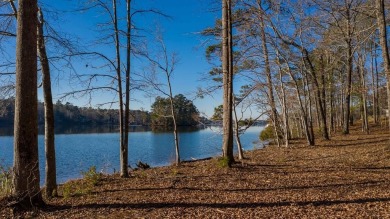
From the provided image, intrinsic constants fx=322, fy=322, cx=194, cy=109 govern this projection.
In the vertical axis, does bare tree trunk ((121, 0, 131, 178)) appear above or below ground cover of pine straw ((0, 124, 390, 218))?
above

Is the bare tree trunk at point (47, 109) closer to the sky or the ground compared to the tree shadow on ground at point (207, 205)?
closer to the sky

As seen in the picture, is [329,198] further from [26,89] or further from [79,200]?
[26,89]

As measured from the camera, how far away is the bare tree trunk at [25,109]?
5.23 meters

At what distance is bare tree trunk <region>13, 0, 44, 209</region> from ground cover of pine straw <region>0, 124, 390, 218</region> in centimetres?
45

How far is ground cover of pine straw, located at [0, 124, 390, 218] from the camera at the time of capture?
5.08 m

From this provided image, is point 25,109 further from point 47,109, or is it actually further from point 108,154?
point 108,154

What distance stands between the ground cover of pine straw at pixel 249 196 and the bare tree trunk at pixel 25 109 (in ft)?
1.48

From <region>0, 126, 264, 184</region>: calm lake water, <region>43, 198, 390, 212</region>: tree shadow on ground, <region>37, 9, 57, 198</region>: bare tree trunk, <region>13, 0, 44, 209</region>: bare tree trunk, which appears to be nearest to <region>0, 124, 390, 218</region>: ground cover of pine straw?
<region>43, 198, 390, 212</region>: tree shadow on ground

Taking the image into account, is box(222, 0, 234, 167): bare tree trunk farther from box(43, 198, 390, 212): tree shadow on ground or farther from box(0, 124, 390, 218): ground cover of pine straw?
box(43, 198, 390, 212): tree shadow on ground

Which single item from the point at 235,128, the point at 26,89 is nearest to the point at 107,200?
the point at 26,89

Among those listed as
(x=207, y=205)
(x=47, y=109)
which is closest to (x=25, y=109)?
(x=47, y=109)

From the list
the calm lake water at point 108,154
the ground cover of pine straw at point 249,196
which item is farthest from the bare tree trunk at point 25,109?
the calm lake water at point 108,154

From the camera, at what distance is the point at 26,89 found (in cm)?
527

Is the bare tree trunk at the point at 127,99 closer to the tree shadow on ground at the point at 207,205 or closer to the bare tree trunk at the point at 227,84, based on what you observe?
the bare tree trunk at the point at 227,84
